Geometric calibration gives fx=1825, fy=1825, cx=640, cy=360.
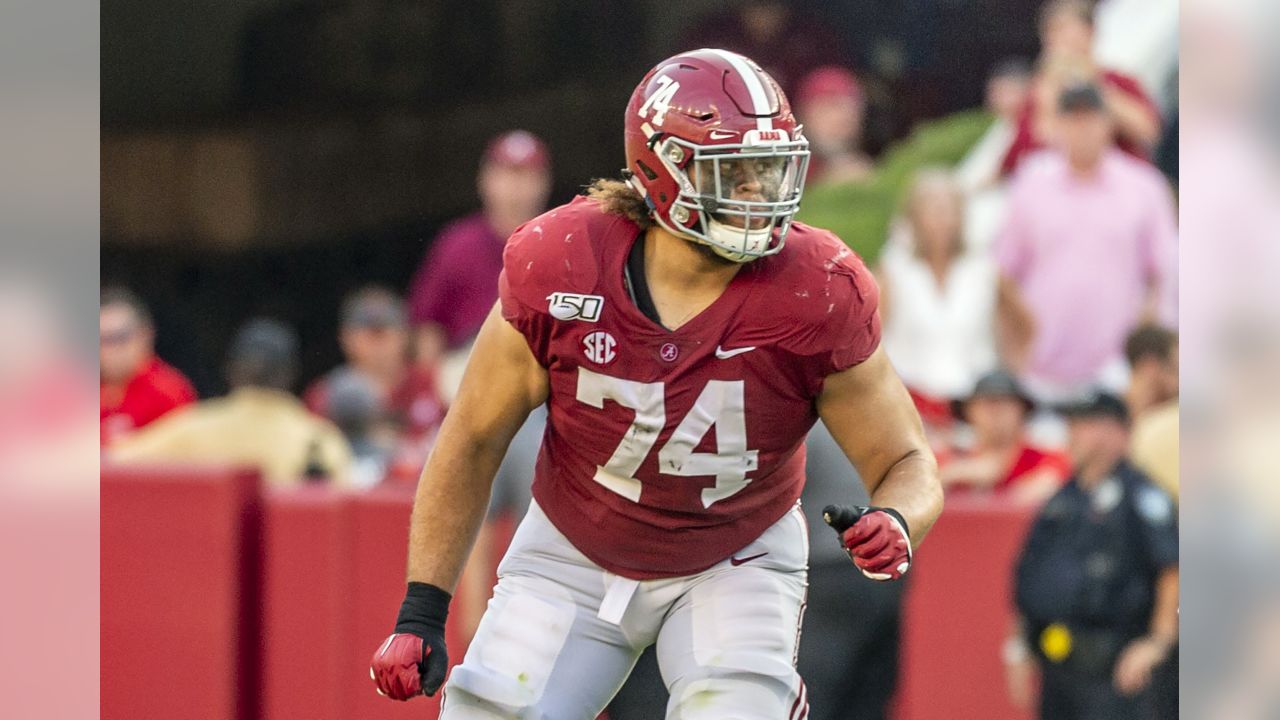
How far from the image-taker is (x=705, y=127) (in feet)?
11.5

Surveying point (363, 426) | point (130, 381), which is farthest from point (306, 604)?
point (130, 381)

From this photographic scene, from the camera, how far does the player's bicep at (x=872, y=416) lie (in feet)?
11.6

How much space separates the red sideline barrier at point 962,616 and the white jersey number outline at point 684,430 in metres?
2.40

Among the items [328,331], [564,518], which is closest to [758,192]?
[564,518]

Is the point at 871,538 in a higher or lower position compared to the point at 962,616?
higher

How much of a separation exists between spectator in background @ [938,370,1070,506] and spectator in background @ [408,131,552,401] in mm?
2291

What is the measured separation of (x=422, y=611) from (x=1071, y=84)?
4.65m

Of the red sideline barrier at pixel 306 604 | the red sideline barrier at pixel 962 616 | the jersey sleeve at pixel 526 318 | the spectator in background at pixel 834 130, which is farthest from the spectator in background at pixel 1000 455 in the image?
the jersey sleeve at pixel 526 318

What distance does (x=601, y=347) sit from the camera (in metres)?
3.50

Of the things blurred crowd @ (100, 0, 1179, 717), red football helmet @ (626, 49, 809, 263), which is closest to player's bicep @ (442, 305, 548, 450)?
red football helmet @ (626, 49, 809, 263)

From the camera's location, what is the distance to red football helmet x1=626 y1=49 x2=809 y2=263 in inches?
136

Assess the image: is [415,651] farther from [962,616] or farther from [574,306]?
[962,616]
